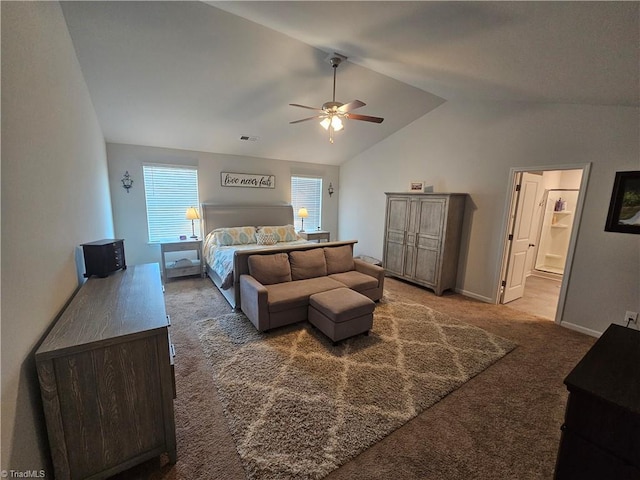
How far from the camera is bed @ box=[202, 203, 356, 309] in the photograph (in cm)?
350

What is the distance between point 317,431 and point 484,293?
357 centimetres

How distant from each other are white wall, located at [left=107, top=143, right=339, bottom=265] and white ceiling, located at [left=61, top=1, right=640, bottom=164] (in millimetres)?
421

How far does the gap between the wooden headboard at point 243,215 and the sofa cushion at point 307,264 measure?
7.73ft

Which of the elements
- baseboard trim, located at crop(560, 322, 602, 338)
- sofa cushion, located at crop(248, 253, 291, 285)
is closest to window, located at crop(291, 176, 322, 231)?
sofa cushion, located at crop(248, 253, 291, 285)

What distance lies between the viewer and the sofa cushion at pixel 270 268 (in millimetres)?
3357

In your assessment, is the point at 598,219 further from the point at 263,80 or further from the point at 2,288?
the point at 2,288

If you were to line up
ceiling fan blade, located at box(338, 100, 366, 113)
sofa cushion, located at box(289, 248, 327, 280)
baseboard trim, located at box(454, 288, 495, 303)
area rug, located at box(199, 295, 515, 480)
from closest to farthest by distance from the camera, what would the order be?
area rug, located at box(199, 295, 515, 480)
ceiling fan blade, located at box(338, 100, 366, 113)
sofa cushion, located at box(289, 248, 327, 280)
baseboard trim, located at box(454, 288, 495, 303)

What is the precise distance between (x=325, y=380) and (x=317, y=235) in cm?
445

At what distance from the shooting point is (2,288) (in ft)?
3.33

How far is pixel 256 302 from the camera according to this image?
2936 mm

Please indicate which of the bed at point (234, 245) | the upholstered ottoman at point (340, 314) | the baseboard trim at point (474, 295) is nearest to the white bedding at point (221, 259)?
the bed at point (234, 245)

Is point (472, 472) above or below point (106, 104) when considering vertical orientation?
below

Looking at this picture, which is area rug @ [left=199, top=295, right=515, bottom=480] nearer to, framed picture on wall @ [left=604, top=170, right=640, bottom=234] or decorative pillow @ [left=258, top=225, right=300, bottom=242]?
framed picture on wall @ [left=604, top=170, right=640, bottom=234]

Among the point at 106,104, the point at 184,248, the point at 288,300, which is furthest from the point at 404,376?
the point at 106,104
